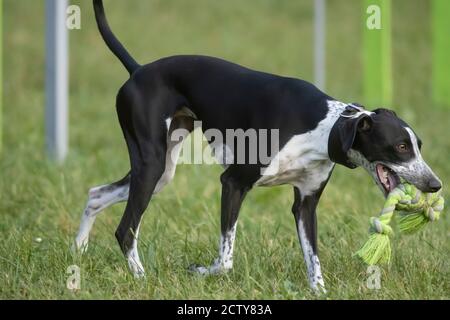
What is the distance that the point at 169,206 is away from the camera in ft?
20.4

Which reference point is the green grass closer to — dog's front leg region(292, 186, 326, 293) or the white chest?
dog's front leg region(292, 186, 326, 293)

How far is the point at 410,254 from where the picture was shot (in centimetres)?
484

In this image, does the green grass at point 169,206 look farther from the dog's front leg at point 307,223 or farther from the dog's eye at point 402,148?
the dog's eye at point 402,148

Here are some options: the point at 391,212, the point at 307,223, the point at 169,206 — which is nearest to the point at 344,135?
the point at 391,212

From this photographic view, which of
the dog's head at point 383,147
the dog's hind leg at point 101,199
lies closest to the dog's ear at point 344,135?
the dog's head at point 383,147

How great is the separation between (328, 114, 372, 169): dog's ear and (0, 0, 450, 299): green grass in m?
0.66

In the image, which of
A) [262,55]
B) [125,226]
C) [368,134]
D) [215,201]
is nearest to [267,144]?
[368,134]

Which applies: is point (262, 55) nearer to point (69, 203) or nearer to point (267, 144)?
point (69, 203)

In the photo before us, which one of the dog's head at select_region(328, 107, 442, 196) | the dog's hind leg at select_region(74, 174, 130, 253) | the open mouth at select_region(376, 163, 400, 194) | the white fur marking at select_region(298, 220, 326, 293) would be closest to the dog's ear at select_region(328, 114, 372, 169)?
the dog's head at select_region(328, 107, 442, 196)

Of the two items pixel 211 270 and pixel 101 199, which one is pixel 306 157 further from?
pixel 101 199

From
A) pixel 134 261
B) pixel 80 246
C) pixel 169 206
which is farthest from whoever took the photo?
pixel 169 206

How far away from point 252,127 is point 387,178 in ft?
2.34

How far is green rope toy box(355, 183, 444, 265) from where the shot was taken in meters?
4.12

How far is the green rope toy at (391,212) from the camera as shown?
4.12 m
